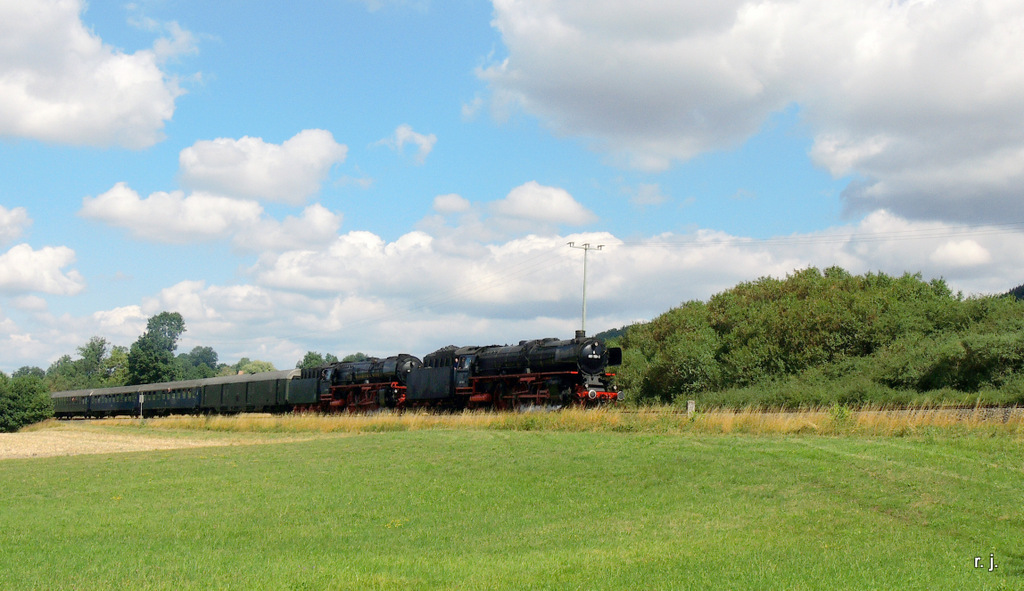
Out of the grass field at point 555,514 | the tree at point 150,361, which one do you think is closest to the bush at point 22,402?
the grass field at point 555,514

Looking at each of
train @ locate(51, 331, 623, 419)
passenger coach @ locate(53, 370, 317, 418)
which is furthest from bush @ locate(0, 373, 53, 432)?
train @ locate(51, 331, 623, 419)

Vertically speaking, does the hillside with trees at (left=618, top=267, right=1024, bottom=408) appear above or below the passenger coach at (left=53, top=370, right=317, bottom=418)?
above

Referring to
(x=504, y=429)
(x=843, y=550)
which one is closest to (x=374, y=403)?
(x=504, y=429)

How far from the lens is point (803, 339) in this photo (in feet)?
145

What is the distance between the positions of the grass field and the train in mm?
14239

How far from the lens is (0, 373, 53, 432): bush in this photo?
60.9 m

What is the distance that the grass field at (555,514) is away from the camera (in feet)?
34.1

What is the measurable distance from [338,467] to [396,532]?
7.94 metres

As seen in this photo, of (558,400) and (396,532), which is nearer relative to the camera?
(396,532)

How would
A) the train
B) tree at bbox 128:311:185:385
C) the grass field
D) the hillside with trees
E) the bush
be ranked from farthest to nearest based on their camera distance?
tree at bbox 128:311:185:385 < the bush < the train < the hillside with trees < the grass field

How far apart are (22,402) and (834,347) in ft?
190

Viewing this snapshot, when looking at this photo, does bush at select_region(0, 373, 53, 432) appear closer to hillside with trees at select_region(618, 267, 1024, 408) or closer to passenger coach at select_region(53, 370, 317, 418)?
passenger coach at select_region(53, 370, 317, 418)

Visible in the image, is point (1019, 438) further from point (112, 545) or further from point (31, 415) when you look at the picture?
point (31, 415)

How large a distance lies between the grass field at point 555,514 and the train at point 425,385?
46.7ft
